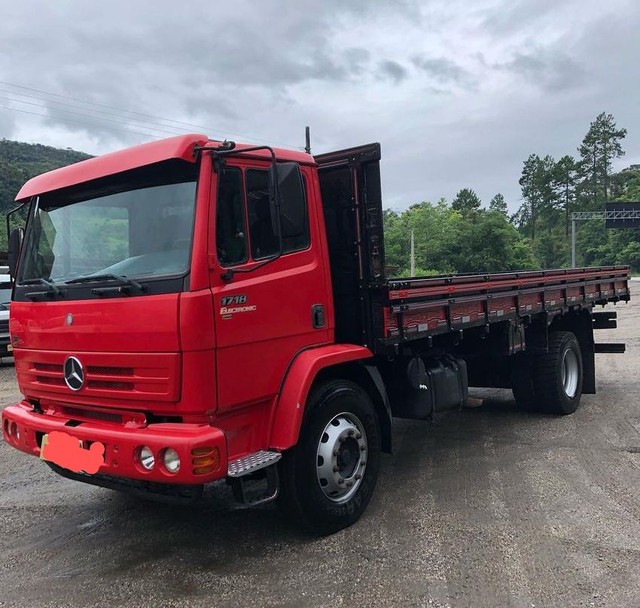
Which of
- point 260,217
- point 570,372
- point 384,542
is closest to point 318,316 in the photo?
point 260,217

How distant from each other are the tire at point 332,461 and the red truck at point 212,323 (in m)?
0.01

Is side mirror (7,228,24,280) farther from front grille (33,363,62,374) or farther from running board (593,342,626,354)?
running board (593,342,626,354)

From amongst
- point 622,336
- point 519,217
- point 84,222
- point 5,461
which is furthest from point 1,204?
point 519,217

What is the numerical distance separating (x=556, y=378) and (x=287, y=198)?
485cm

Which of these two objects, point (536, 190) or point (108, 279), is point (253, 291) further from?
point (536, 190)

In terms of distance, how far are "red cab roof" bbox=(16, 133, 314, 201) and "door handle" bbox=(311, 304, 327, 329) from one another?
1.03 m

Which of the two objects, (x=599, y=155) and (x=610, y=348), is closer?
(x=610, y=348)

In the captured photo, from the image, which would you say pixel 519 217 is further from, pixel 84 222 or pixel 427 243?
pixel 84 222

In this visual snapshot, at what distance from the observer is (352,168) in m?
4.25

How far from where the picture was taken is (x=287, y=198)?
3514 millimetres

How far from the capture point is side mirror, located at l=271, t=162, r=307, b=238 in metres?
3.37

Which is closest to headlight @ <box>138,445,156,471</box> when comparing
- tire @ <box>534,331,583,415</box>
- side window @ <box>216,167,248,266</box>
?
side window @ <box>216,167,248,266</box>

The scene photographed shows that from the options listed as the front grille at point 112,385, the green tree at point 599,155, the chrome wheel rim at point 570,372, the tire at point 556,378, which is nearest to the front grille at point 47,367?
the front grille at point 112,385

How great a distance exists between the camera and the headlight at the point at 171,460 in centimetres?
306
